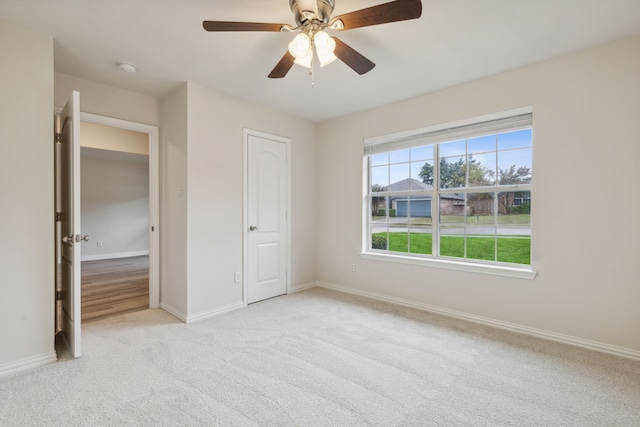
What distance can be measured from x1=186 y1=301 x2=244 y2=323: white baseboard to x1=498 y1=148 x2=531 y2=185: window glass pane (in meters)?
3.19

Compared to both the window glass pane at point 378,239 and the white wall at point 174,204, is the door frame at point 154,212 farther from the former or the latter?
the window glass pane at point 378,239

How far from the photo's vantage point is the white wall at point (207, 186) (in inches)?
123

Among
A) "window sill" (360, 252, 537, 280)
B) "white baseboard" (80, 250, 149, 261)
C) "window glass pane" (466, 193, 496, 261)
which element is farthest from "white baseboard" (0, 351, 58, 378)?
"white baseboard" (80, 250, 149, 261)

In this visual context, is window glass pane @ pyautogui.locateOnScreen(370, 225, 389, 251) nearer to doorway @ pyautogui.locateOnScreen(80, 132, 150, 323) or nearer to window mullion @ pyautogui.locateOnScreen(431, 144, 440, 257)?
window mullion @ pyautogui.locateOnScreen(431, 144, 440, 257)

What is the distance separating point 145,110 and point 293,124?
1803 mm

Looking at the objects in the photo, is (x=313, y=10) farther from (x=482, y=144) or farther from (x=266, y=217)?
(x=266, y=217)

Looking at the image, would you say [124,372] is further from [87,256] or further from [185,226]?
[87,256]

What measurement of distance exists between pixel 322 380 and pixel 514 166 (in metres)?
2.72

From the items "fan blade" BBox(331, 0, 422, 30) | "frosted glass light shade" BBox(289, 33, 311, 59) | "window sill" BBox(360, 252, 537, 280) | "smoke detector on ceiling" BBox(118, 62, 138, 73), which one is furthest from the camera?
"window sill" BBox(360, 252, 537, 280)

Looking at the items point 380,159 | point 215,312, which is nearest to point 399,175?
point 380,159

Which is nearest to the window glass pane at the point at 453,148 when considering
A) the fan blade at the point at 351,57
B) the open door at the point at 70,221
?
the fan blade at the point at 351,57

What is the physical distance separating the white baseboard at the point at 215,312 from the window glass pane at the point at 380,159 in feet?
8.14

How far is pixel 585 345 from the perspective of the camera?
2492mm

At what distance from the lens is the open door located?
7.38ft
